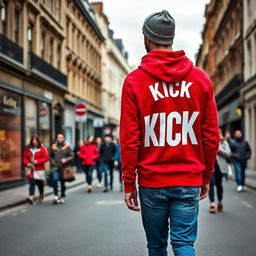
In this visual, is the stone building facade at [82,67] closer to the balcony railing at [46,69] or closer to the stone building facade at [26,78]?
the balcony railing at [46,69]

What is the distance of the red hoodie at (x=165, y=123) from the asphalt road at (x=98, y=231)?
3131mm

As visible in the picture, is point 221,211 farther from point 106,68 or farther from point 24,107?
point 106,68

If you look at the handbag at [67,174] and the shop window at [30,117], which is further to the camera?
the shop window at [30,117]

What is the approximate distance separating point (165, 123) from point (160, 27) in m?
0.61

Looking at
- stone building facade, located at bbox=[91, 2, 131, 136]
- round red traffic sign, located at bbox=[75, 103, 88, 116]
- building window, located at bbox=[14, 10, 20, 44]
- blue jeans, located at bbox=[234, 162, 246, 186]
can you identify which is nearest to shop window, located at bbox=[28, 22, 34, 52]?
building window, located at bbox=[14, 10, 20, 44]

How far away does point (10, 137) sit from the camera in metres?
17.6

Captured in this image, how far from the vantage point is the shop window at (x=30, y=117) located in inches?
794

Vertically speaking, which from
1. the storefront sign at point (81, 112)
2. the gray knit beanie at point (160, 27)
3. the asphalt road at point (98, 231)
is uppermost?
the storefront sign at point (81, 112)

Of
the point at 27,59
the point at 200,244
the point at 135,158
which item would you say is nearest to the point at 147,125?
the point at 135,158

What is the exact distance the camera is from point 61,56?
28.1 meters

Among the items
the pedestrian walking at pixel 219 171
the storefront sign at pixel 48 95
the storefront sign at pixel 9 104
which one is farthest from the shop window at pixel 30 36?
the pedestrian walking at pixel 219 171

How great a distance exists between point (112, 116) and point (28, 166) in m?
44.8

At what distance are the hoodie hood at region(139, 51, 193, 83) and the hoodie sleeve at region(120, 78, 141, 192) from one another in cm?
18

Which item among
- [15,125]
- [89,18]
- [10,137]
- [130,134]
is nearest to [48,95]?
[15,125]
